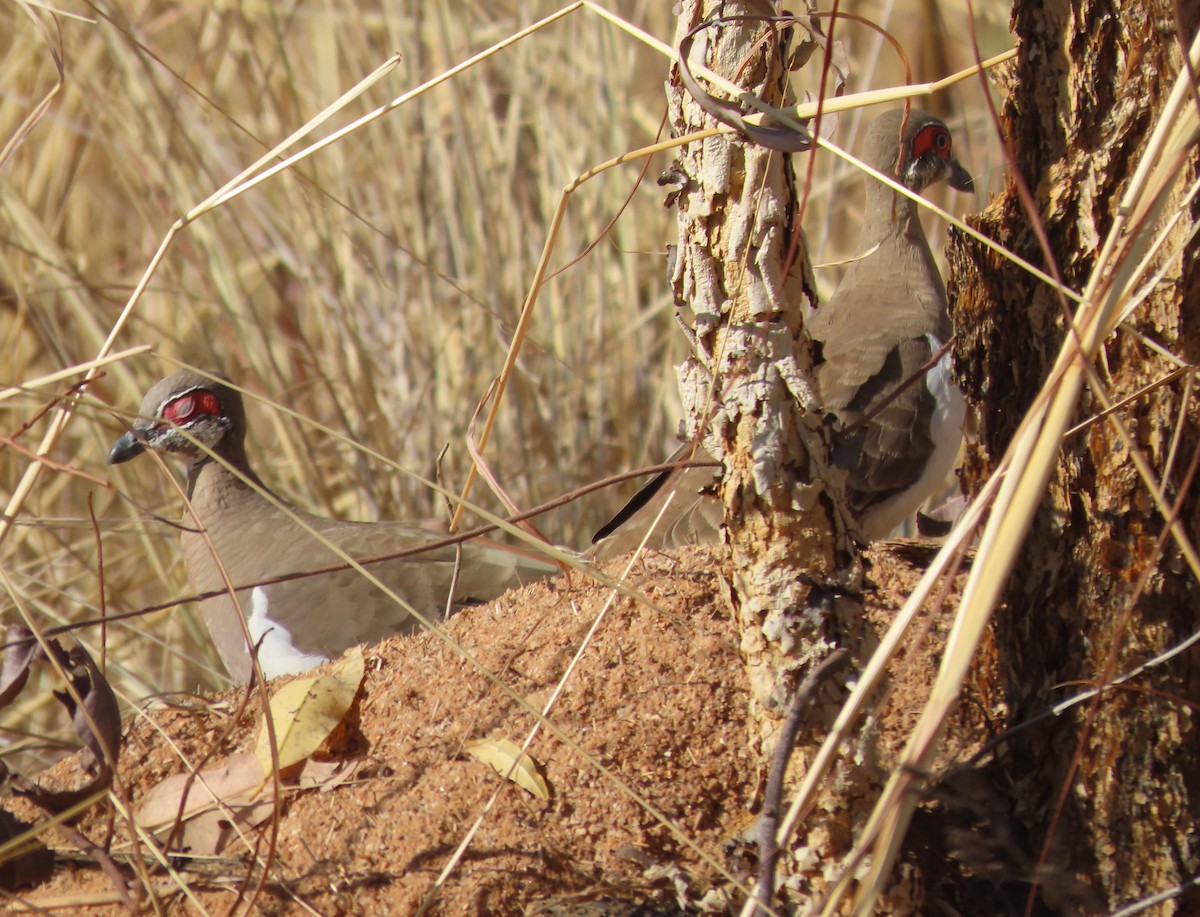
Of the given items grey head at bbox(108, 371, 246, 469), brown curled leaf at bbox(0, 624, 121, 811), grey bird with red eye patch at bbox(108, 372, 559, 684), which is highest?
brown curled leaf at bbox(0, 624, 121, 811)

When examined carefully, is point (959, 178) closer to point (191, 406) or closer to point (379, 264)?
point (379, 264)

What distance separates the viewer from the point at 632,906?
1808 millimetres

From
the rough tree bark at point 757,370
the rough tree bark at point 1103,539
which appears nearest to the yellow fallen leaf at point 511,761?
the rough tree bark at point 757,370

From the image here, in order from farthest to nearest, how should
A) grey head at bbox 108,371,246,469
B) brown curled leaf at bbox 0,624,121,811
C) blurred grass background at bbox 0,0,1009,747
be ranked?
blurred grass background at bbox 0,0,1009,747, grey head at bbox 108,371,246,469, brown curled leaf at bbox 0,624,121,811

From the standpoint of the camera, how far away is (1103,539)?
1.78m

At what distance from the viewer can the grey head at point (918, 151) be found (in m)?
4.20

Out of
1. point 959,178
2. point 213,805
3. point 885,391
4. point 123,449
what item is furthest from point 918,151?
point 213,805

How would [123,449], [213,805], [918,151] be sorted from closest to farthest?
[213,805] < [123,449] < [918,151]

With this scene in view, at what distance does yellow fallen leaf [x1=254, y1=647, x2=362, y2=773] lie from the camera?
2070 mm

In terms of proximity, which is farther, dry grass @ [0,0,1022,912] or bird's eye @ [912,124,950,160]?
dry grass @ [0,0,1022,912]

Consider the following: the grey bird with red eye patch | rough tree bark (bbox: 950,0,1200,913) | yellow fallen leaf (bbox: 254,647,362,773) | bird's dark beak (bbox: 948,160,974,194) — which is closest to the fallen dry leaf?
yellow fallen leaf (bbox: 254,647,362,773)

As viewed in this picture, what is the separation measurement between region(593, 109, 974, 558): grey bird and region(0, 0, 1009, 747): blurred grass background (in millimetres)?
761

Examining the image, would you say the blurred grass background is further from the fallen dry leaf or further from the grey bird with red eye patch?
the fallen dry leaf

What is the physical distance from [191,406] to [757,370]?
3.02 metres
